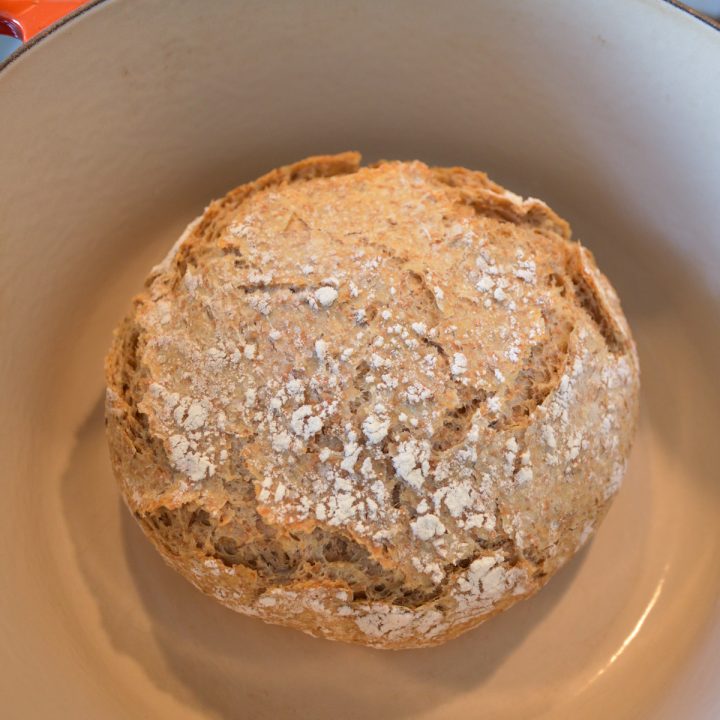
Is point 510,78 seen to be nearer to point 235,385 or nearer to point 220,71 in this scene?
point 220,71

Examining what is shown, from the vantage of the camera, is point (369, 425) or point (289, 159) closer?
point (369, 425)

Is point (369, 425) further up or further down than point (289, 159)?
Answer: further down

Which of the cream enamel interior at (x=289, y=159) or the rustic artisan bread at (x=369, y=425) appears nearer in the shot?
the rustic artisan bread at (x=369, y=425)

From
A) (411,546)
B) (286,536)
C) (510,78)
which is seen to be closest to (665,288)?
(510,78)
